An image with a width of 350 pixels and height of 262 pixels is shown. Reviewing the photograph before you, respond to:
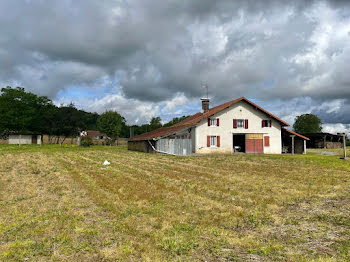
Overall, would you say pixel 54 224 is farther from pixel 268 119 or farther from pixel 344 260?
pixel 268 119

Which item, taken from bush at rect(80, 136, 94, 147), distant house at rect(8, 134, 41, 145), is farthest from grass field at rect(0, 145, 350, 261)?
distant house at rect(8, 134, 41, 145)

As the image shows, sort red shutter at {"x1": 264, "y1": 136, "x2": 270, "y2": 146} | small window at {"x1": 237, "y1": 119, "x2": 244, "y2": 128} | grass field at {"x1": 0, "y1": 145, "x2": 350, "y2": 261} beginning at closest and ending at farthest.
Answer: grass field at {"x1": 0, "y1": 145, "x2": 350, "y2": 261} → small window at {"x1": 237, "y1": 119, "x2": 244, "y2": 128} → red shutter at {"x1": 264, "y1": 136, "x2": 270, "y2": 146}

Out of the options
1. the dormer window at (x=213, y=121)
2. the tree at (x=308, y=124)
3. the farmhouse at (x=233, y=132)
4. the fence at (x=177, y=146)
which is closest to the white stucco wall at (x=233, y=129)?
the farmhouse at (x=233, y=132)

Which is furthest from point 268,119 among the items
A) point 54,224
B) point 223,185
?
point 54,224

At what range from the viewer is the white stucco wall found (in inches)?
1142

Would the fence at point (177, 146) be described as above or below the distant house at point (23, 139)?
below

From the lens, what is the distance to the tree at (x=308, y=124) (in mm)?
85750

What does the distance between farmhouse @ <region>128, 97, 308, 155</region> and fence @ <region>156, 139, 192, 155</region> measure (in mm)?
143

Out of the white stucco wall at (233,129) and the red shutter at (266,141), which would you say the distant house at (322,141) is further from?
the red shutter at (266,141)

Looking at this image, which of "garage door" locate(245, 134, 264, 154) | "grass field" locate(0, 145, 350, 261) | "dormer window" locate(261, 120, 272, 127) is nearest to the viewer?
"grass field" locate(0, 145, 350, 261)

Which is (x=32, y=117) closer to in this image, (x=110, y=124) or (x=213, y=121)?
(x=110, y=124)

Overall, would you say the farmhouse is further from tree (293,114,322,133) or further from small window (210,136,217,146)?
tree (293,114,322,133)

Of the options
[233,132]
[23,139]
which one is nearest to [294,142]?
[233,132]

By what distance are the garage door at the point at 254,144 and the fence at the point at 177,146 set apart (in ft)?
24.9
